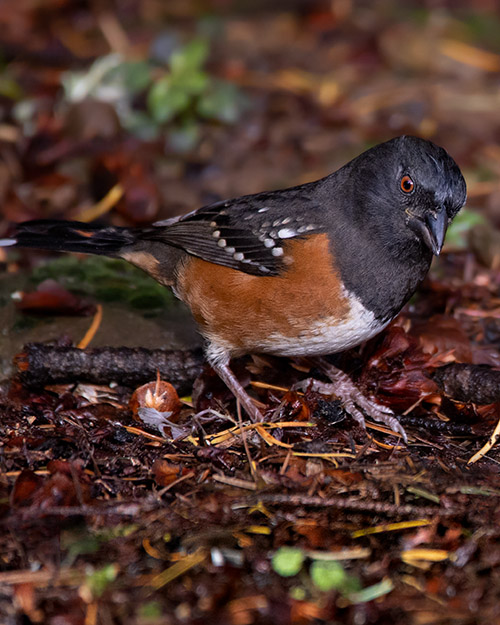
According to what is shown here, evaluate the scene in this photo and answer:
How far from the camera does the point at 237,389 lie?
123 inches

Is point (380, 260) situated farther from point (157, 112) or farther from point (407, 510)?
point (157, 112)

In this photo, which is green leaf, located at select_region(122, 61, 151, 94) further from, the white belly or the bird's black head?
the white belly

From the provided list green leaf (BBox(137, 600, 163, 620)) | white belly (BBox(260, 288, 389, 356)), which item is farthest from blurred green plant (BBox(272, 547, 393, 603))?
white belly (BBox(260, 288, 389, 356))

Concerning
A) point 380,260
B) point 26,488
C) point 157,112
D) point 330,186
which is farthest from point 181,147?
point 26,488

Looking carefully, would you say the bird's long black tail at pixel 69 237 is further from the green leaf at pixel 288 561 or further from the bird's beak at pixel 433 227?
the green leaf at pixel 288 561

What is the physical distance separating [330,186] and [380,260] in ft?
1.53

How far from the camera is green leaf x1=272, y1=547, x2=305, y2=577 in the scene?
83.5 inches

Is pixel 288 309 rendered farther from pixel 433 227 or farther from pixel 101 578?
pixel 101 578

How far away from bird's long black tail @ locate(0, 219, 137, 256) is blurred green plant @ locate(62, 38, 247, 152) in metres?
2.19

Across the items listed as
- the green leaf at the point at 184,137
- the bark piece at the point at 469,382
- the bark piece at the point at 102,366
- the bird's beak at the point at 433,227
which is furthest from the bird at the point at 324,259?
the green leaf at the point at 184,137

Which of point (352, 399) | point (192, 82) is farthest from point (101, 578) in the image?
point (192, 82)

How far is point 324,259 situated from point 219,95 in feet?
10.3

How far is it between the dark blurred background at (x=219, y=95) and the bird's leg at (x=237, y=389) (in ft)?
6.10

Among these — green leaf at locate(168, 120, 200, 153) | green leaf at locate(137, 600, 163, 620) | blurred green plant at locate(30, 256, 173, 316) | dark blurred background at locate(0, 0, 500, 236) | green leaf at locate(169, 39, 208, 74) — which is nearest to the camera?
green leaf at locate(137, 600, 163, 620)
